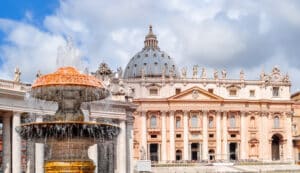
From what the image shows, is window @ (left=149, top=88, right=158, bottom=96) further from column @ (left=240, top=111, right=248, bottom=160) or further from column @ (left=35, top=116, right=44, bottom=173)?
column @ (left=35, top=116, right=44, bottom=173)

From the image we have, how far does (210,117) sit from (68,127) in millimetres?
74355

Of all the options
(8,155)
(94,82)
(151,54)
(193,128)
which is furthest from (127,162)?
(151,54)

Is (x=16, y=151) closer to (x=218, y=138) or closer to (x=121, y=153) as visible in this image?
(x=121, y=153)

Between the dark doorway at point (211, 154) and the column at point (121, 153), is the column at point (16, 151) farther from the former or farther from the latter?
the dark doorway at point (211, 154)

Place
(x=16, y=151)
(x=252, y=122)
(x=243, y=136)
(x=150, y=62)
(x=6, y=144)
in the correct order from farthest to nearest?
(x=150, y=62) → (x=252, y=122) → (x=243, y=136) → (x=6, y=144) → (x=16, y=151)

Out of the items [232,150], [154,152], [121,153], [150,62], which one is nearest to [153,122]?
[154,152]

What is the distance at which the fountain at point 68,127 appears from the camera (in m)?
19.4

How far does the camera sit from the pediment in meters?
90.6

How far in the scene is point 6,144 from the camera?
123ft

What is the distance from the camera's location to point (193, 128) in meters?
92.2

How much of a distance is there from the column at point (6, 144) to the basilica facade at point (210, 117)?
51604 millimetres

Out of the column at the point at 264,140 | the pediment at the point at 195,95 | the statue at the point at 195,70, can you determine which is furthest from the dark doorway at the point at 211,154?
the statue at the point at 195,70

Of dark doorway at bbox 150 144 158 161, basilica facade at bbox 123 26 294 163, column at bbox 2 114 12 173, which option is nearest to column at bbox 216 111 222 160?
basilica facade at bbox 123 26 294 163

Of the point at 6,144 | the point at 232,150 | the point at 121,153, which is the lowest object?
the point at 232,150
